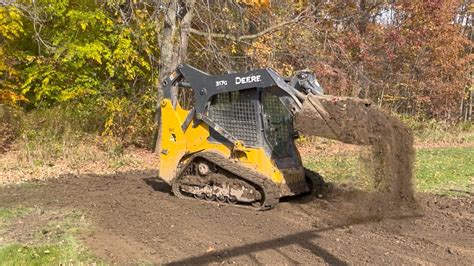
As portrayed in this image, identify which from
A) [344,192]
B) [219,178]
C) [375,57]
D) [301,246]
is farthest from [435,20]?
[301,246]

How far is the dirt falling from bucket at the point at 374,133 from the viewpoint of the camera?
6816 millimetres

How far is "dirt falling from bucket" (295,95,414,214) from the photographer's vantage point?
6.82m

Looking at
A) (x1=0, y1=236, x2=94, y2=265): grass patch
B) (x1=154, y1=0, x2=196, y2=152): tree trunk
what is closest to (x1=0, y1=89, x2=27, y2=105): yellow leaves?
(x1=154, y1=0, x2=196, y2=152): tree trunk

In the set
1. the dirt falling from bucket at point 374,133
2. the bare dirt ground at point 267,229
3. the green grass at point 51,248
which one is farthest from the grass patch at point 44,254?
the dirt falling from bucket at point 374,133

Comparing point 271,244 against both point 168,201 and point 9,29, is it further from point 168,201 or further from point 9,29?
point 9,29

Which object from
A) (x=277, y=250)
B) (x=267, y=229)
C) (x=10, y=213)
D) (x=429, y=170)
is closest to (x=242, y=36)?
(x=429, y=170)

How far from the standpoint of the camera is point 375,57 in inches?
856

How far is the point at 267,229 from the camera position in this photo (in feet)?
21.3

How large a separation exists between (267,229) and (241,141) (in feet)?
5.58

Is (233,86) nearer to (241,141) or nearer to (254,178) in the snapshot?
(241,141)

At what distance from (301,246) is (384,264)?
37.0 inches

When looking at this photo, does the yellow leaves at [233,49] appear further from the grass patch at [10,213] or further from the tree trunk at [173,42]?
the grass patch at [10,213]

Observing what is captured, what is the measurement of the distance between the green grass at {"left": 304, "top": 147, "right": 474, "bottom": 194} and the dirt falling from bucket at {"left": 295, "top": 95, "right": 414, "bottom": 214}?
0.28m

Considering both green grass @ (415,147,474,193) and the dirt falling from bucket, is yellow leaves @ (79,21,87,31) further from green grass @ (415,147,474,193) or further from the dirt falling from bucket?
green grass @ (415,147,474,193)
